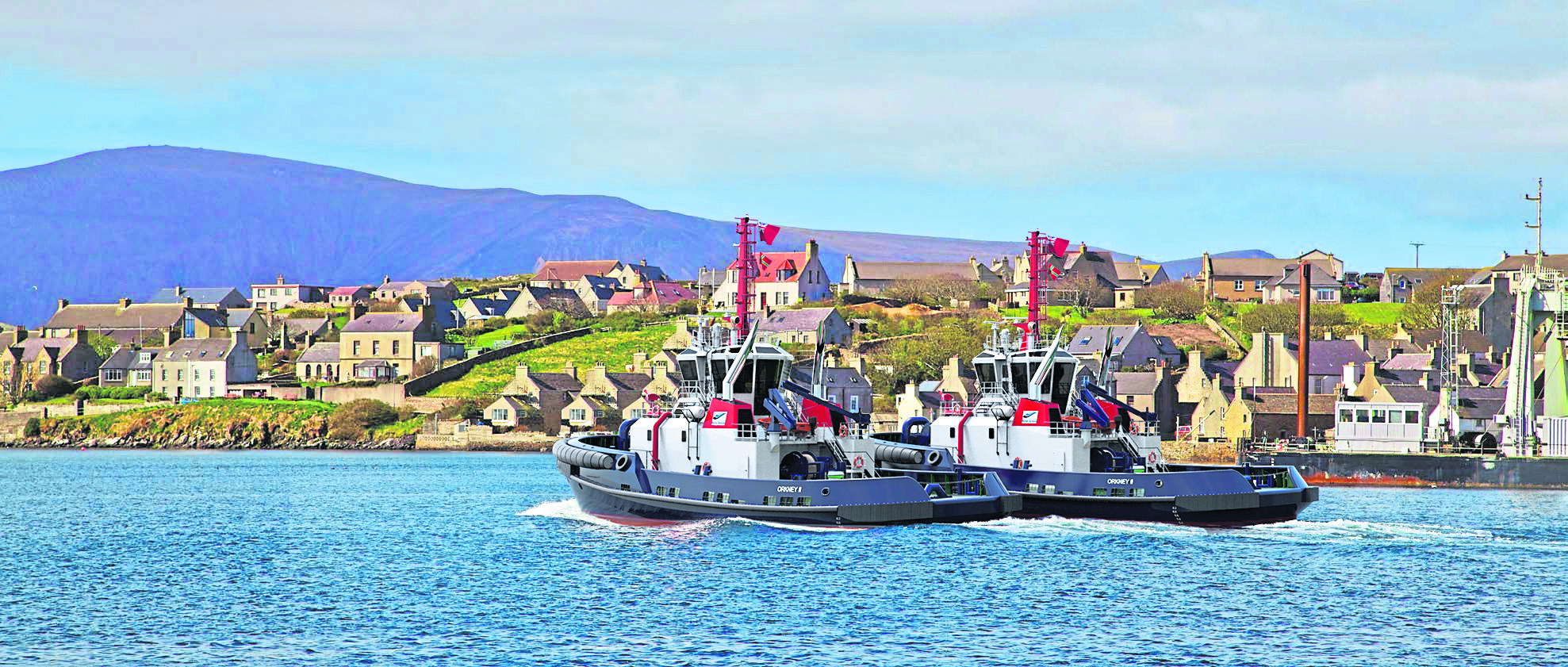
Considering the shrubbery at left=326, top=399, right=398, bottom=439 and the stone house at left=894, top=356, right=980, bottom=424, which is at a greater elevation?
the stone house at left=894, top=356, right=980, bottom=424

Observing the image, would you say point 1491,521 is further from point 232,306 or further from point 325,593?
point 232,306

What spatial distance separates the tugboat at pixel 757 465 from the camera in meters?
47.0

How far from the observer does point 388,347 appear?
5487 inches

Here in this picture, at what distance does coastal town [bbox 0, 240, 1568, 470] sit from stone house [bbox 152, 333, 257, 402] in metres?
0.19

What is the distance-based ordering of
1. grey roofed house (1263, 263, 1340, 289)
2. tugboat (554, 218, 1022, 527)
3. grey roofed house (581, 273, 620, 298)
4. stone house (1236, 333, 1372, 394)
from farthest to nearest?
grey roofed house (581, 273, 620, 298) → grey roofed house (1263, 263, 1340, 289) → stone house (1236, 333, 1372, 394) → tugboat (554, 218, 1022, 527)

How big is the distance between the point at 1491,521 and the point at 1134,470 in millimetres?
13394

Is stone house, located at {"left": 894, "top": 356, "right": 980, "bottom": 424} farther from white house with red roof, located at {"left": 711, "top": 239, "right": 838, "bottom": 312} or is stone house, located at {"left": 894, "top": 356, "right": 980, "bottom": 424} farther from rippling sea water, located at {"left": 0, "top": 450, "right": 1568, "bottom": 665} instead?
white house with red roof, located at {"left": 711, "top": 239, "right": 838, "bottom": 312}

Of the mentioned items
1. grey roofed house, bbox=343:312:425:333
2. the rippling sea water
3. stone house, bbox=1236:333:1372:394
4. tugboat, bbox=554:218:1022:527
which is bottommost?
the rippling sea water

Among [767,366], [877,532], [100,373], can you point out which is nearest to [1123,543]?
[877,532]

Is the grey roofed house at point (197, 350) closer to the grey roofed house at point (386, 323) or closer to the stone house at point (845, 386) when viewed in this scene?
the grey roofed house at point (386, 323)

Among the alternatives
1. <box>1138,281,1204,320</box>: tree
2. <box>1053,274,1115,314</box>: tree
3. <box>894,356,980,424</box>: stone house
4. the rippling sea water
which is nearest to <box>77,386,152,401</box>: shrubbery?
<box>894,356,980,424</box>: stone house

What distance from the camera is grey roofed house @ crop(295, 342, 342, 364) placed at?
14038 cm

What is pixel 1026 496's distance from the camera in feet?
168

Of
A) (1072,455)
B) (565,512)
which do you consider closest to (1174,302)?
(565,512)
